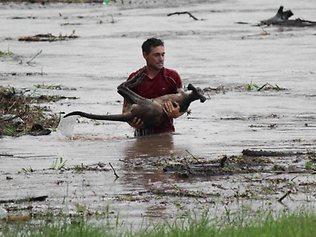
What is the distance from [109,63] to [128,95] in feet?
28.9

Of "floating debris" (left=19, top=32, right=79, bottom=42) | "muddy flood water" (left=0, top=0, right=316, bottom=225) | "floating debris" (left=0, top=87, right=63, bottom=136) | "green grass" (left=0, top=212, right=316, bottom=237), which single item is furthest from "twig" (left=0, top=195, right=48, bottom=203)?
"floating debris" (left=19, top=32, right=79, bottom=42)

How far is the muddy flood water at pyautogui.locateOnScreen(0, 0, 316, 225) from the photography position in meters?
10.3

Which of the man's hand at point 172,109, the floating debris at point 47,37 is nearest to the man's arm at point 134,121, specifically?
the man's hand at point 172,109

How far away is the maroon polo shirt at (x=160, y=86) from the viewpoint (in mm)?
13891

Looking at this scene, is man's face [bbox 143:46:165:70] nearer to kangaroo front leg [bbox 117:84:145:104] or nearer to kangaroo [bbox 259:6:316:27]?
kangaroo front leg [bbox 117:84:145:104]

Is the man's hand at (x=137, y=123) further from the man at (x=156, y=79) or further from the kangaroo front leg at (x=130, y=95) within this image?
the kangaroo front leg at (x=130, y=95)

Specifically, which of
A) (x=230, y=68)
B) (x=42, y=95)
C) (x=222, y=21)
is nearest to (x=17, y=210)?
(x=42, y=95)

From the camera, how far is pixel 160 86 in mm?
13883

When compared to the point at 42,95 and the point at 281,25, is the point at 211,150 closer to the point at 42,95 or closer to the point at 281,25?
the point at 42,95

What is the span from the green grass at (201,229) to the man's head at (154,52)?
528cm

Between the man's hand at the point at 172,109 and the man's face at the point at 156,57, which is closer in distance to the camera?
the man's hand at the point at 172,109

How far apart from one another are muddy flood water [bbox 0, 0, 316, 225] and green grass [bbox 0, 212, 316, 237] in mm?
875

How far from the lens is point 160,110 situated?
13523mm

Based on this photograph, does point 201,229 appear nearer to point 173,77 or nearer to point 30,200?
point 30,200
